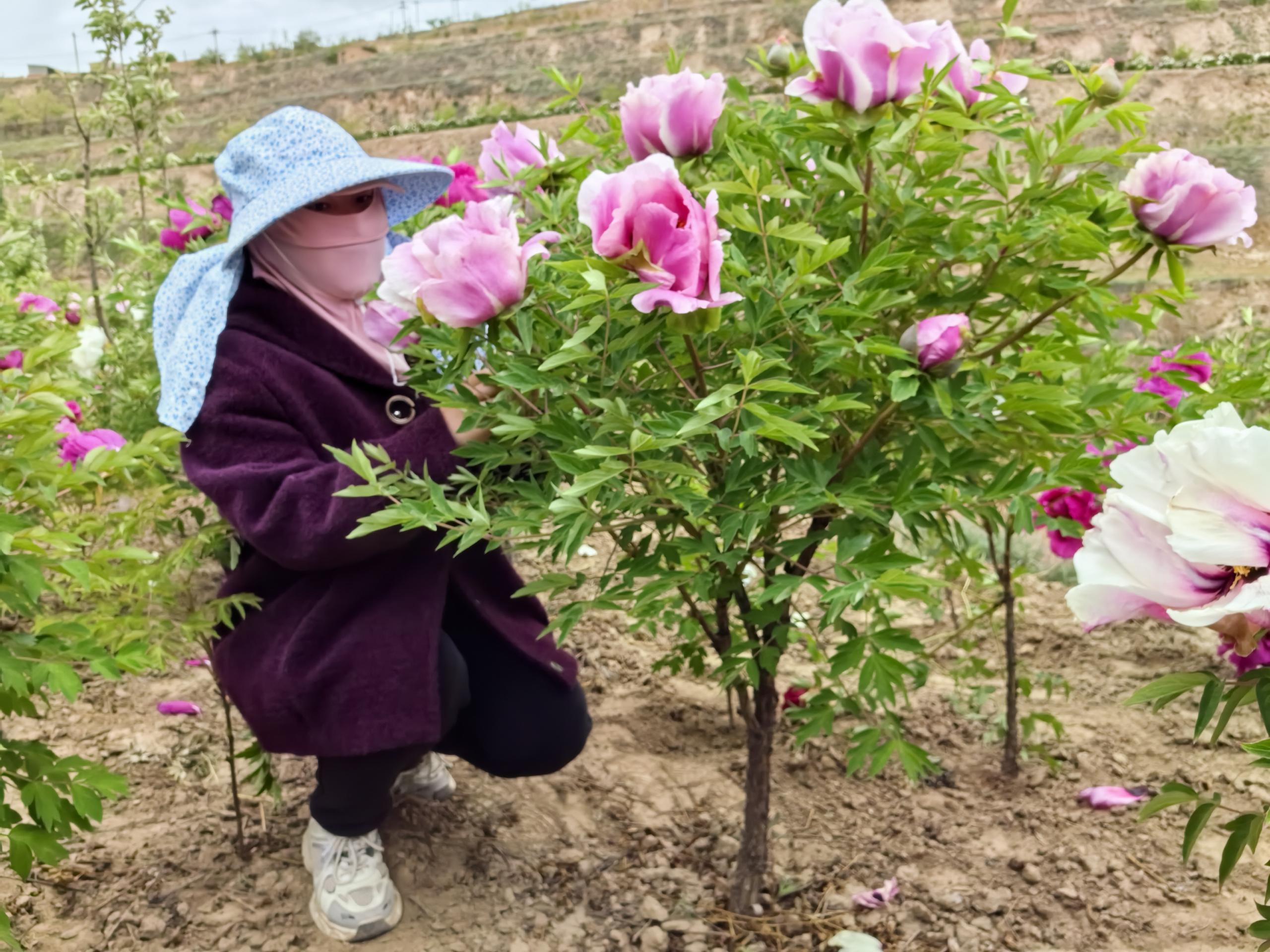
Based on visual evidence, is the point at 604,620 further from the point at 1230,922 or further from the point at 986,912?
the point at 1230,922

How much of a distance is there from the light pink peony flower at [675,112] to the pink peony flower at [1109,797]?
132 centimetres

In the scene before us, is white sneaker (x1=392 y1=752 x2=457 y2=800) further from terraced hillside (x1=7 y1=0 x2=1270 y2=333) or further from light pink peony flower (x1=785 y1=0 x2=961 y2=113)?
terraced hillside (x1=7 y1=0 x2=1270 y2=333)

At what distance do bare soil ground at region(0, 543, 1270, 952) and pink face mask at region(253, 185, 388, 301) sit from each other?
887mm

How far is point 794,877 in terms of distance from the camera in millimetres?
1708

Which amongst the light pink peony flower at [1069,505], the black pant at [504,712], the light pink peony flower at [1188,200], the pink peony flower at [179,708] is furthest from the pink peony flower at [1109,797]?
the pink peony flower at [179,708]

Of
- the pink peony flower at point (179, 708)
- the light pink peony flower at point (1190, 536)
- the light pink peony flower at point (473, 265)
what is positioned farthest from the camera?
the pink peony flower at point (179, 708)

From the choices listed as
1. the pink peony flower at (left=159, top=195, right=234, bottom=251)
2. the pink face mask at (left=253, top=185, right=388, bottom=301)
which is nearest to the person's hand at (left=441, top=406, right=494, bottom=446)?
the pink face mask at (left=253, top=185, right=388, bottom=301)

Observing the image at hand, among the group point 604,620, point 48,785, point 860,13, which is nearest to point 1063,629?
point 604,620

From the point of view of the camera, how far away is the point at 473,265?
105cm

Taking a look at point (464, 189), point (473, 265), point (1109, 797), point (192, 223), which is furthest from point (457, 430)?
point (1109, 797)

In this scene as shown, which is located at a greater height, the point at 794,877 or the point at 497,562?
the point at 497,562

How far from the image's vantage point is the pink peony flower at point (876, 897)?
5.33ft

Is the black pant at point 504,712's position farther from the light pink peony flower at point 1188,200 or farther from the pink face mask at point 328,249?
the light pink peony flower at point 1188,200

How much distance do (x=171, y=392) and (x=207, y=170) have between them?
13.8 m
